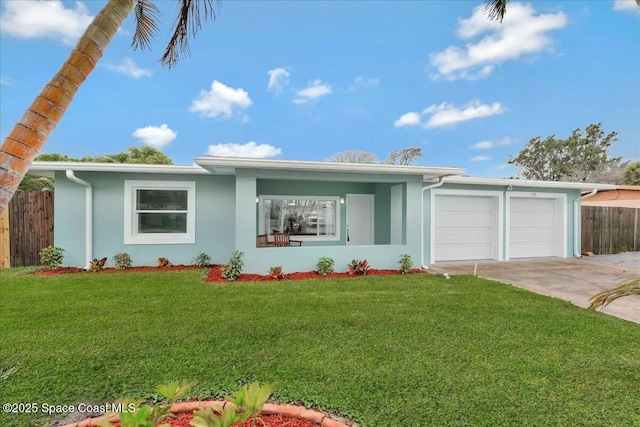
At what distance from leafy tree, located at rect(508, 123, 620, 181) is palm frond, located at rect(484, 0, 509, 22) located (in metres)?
29.9

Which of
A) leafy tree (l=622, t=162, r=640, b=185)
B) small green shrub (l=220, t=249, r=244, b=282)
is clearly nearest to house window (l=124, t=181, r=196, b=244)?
small green shrub (l=220, t=249, r=244, b=282)

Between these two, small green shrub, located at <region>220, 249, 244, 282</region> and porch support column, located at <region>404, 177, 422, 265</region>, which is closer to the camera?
small green shrub, located at <region>220, 249, 244, 282</region>

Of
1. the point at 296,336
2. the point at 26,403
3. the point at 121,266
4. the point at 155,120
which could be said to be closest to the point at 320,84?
the point at 155,120

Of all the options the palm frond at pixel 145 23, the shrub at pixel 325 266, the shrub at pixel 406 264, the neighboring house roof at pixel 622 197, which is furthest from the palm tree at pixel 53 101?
the neighboring house roof at pixel 622 197

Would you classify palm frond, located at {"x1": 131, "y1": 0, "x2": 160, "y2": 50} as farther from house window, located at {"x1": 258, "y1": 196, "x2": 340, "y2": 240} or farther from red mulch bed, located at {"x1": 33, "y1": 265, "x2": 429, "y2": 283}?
house window, located at {"x1": 258, "y1": 196, "x2": 340, "y2": 240}

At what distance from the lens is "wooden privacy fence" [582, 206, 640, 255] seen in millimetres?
12969

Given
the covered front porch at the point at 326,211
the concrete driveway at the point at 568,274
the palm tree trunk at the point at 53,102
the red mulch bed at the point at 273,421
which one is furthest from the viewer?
the covered front porch at the point at 326,211

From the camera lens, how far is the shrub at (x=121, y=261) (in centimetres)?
844

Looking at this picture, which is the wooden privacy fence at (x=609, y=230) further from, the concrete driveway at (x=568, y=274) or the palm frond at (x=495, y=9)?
the palm frond at (x=495, y=9)

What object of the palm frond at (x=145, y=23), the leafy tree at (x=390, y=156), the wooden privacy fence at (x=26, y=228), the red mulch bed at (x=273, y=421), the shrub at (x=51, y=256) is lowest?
the red mulch bed at (x=273, y=421)

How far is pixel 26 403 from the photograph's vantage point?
2625 mm

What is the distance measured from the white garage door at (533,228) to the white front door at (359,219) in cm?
516

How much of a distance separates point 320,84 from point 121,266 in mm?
14794

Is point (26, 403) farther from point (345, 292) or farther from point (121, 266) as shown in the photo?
point (121, 266)
